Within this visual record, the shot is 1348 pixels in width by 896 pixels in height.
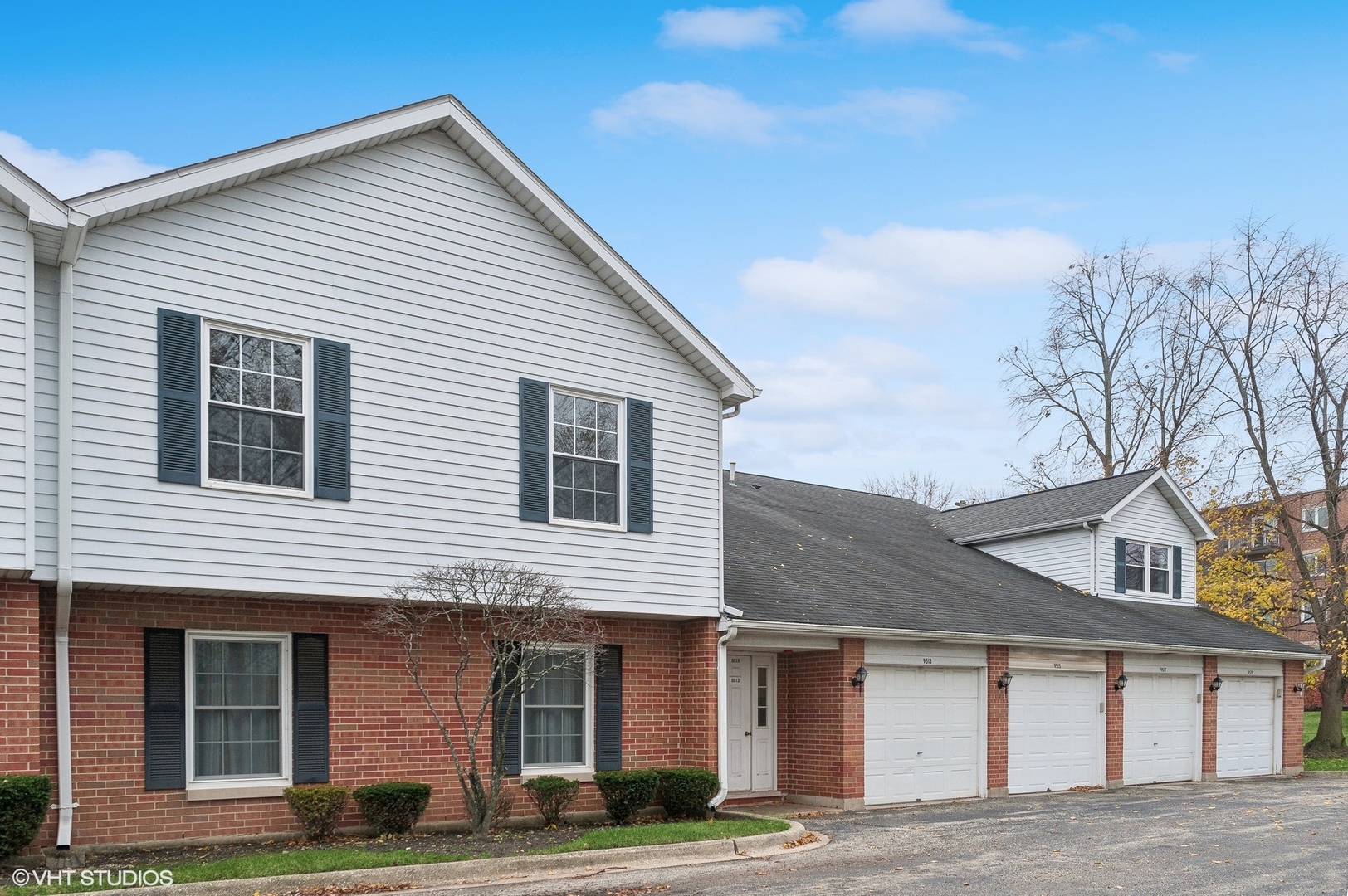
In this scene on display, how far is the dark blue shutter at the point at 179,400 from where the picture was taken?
12.3m

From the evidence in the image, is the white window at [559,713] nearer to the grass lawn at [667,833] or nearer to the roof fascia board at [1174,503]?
the grass lawn at [667,833]

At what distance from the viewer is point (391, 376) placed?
14.0 m

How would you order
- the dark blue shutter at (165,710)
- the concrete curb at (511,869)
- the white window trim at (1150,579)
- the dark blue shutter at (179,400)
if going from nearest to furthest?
the concrete curb at (511,869) < the dark blue shutter at (179,400) < the dark blue shutter at (165,710) < the white window trim at (1150,579)

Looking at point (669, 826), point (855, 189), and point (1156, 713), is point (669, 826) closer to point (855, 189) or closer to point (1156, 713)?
point (855, 189)

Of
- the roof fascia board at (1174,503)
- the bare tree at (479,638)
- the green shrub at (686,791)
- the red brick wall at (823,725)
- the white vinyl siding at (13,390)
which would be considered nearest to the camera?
the white vinyl siding at (13,390)

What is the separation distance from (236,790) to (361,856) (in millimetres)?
1942

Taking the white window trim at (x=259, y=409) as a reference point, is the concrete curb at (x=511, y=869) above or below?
below

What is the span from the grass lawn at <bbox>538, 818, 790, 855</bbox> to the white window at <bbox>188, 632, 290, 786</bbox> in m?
3.19

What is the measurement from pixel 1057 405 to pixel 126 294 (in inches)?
1434

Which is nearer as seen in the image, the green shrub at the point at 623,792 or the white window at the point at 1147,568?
the green shrub at the point at 623,792

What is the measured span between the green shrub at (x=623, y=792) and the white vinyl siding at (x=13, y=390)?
7151mm

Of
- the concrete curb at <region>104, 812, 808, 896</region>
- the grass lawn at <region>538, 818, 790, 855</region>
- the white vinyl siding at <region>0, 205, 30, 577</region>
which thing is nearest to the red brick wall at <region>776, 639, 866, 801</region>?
the grass lawn at <region>538, 818, 790, 855</region>

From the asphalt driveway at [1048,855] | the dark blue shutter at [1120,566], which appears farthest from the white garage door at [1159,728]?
the asphalt driveway at [1048,855]

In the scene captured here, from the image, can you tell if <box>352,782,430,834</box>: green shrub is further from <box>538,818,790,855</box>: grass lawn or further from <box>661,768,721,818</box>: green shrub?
<box>661,768,721,818</box>: green shrub
